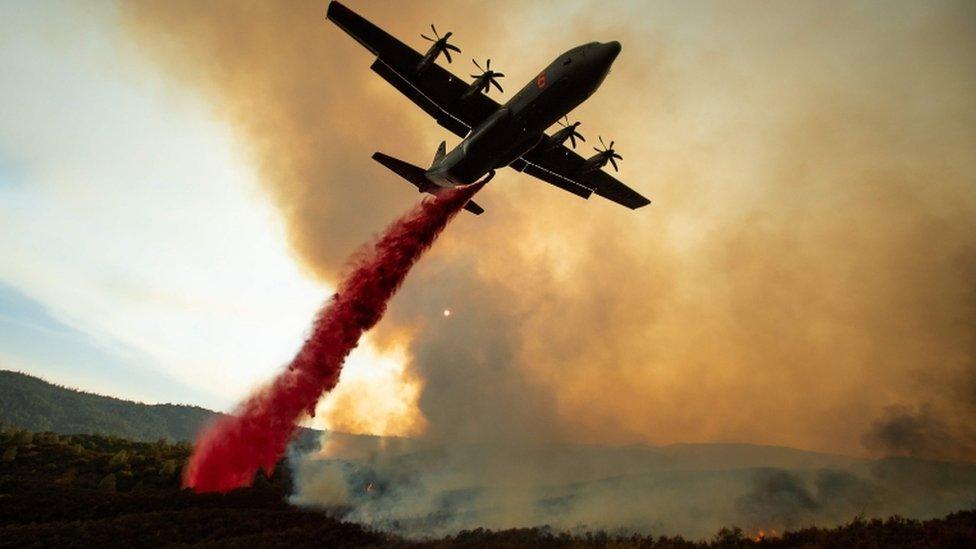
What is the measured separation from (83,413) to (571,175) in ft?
648

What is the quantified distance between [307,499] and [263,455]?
5.23 m

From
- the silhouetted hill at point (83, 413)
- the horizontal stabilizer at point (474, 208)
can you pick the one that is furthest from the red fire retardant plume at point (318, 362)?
the silhouetted hill at point (83, 413)

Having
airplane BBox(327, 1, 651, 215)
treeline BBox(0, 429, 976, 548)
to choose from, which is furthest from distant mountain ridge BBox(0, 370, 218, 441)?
airplane BBox(327, 1, 651, 215)

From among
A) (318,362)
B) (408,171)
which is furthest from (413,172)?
(318,362)

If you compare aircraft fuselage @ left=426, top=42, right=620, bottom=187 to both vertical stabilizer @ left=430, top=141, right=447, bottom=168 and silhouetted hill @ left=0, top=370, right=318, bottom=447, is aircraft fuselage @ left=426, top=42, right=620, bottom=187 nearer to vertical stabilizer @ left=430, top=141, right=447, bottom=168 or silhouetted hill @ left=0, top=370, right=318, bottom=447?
vertical stabilizer @ left=430, top=141, right=447, bottom=168

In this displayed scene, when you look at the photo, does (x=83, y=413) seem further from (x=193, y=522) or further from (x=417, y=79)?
(x=417, y=79)

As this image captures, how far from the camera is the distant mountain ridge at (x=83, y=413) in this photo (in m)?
150

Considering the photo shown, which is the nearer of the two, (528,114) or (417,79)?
(528,114)

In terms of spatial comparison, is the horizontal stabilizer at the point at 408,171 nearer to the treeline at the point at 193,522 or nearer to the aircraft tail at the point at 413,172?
the aircraft tail at the point at 413,172

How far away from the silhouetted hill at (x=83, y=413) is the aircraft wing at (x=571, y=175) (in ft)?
538

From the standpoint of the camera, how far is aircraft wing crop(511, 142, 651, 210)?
3080 centimetres

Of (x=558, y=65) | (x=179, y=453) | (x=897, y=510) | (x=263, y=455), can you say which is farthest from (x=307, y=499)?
(x=897, y=510)

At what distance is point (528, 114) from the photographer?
23953 mm

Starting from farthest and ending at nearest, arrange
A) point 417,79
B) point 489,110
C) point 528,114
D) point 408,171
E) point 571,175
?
point 571,175 → point 408,171 → point 489,110 → point 417,79 → point 528,114
